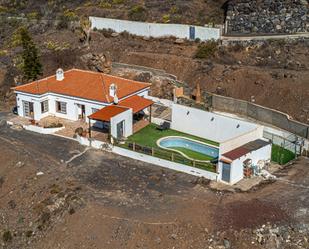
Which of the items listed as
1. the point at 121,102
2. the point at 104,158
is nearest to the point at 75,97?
the point at 121,102

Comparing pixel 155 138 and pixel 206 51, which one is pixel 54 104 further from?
pixel 206 51

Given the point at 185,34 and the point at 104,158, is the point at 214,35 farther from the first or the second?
the point at 104,158

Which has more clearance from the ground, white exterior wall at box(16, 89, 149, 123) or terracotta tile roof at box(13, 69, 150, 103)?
terracotta tile roof at box(13, 69, 150, 103)

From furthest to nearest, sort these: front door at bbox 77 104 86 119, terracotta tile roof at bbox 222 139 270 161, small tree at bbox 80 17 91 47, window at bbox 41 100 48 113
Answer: small tree at bbox 80 17 91 47, window at bbox 41 100 48 113, front door at bbox 77 104 86 119, terracotta tile roof at bbox 222 139 270 161

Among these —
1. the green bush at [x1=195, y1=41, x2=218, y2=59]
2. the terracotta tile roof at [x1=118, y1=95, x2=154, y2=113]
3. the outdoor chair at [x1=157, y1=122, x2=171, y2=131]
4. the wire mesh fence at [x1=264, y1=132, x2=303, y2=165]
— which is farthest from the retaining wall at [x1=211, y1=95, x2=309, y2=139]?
the green bush at [x1=195, y1=41, x2=218, y2=59]

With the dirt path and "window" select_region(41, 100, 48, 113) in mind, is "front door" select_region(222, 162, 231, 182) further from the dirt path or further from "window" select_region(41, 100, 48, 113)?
"window" select_region(41, 100, 48, 113)

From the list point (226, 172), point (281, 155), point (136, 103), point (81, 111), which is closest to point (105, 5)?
point (81, 111)

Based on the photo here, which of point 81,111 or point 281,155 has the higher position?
point 81,111

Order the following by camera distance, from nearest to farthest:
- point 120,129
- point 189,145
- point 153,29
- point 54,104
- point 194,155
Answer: point 194,155 → point 120,129 → point 189,145 → point 54,104 → point 153,29
